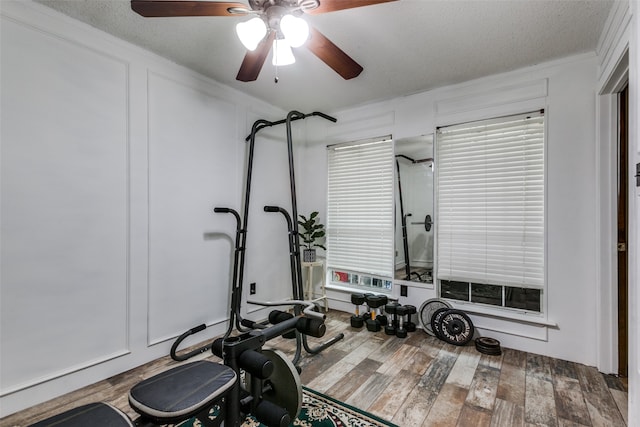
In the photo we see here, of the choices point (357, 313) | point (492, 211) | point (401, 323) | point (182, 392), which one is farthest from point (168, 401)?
point (492, 211)

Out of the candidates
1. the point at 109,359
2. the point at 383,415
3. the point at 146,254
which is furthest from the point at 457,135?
the point at 109,359

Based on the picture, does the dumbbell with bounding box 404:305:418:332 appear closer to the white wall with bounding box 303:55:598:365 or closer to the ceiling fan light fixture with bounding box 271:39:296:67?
the white wall with bounding box 303:55:598:365

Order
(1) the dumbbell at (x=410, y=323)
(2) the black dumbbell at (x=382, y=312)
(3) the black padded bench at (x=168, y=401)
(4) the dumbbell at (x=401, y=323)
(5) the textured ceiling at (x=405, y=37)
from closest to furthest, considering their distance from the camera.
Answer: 1. (3) the black padded bench at (x=168, y=401)
2. (5) the textured ceiling at (x=405, y=37)
3. (4) the dumbbell at (x=401, y=323)
4. (1) the dumbbell at (x=410, y=323)
5. (2) the black dumbbell at (x=382, y=312)

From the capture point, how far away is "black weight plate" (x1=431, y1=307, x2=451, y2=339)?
290 cm

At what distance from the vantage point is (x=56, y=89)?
2.01 m

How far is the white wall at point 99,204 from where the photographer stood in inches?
73.5

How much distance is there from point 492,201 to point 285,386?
96.9 inches

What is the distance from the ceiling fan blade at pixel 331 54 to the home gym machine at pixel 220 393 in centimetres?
166

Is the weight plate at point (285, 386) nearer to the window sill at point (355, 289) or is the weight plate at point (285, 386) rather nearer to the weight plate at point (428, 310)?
the weight plate at point (428, 310)

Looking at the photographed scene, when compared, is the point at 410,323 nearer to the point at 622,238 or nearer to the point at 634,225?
the point at 622,238

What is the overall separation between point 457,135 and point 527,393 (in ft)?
7.47

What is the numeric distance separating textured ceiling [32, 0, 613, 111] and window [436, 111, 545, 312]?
0.57 m

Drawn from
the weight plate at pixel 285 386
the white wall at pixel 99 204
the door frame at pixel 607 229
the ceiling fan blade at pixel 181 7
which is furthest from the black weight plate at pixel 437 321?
the ceiling fan blade at pixel 181 7

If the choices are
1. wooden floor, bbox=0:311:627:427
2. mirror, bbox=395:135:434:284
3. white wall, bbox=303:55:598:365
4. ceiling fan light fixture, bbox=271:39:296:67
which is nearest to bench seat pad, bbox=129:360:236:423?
wooden floor, bbox=0:311:627:427
